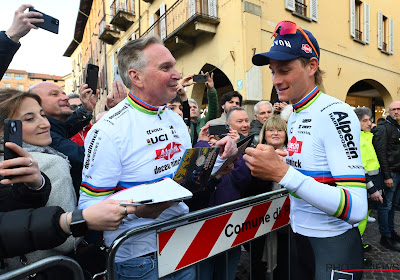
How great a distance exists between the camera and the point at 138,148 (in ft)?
4.96

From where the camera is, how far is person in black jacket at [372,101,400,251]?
409 cm

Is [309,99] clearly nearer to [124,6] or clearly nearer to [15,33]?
[15,33]

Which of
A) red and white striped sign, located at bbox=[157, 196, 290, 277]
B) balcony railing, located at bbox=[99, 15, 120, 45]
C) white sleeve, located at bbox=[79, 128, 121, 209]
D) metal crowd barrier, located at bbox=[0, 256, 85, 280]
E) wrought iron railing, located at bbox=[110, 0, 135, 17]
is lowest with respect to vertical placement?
red and white striped sign, located at bbox=[157, 196, 290, 277]

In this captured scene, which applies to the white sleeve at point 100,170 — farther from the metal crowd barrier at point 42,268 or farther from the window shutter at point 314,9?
the window shutter at point 314,9

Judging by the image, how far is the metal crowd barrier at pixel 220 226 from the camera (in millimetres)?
1576

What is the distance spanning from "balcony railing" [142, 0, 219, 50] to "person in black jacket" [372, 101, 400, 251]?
6.91 metres

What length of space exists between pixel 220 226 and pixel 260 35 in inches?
333

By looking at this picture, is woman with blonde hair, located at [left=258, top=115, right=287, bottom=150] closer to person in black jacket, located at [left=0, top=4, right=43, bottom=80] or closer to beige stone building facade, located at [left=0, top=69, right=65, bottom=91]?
person in black jacket, located at [left=0, top=4, right=43, bottom=80]

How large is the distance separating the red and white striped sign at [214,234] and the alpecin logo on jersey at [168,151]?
45 cm

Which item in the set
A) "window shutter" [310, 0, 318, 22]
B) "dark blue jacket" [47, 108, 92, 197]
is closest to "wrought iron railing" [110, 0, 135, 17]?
"window shutter" [310, 0, 318, 22]

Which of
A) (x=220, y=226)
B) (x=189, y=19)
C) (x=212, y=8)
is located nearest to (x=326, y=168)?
(x=220, y=226)

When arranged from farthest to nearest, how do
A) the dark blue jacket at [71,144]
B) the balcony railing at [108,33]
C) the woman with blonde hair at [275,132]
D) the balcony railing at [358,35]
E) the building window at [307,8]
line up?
the balcony railing at [108,33], the balcony railing at [358,35], the building window at [307,8], the woman with blonde hair at [275,132], the dark blue jacket at [71,144]

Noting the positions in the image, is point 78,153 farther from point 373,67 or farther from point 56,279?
point 373,67

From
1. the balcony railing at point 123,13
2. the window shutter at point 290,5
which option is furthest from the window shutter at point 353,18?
the balcony railing at point 123,13
